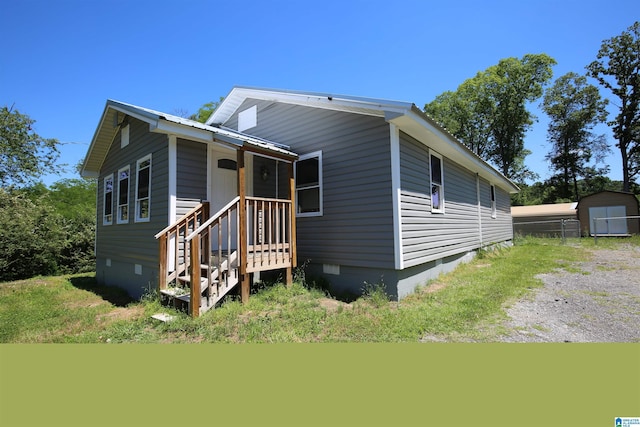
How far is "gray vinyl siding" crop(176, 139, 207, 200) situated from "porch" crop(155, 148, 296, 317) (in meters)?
0.33

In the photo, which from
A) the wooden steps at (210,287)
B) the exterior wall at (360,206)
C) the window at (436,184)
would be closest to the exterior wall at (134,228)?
the wooden steps at (210,287)

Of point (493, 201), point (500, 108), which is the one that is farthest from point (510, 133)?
point (493, 201)

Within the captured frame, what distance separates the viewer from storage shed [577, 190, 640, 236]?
21.0 meters

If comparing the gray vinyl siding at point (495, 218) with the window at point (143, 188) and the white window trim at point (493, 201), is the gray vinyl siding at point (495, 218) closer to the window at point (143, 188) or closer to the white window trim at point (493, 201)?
the white window trim at point (493, 201)

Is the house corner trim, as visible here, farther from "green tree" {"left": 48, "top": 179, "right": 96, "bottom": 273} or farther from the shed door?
the shed door

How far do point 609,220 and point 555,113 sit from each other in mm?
15276

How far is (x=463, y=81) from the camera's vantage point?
3162 centimetres

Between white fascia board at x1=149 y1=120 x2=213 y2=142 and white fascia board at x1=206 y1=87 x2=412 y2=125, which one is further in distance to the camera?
white fascia board at x1=149 y1=120 x2=213 y2=142

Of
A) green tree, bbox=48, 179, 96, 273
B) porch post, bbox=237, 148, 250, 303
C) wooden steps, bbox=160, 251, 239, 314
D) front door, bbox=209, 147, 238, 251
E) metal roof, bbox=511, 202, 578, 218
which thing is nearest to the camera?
wooden steps, bbox=160, 251, 239, 314

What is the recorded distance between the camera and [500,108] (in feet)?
99.7

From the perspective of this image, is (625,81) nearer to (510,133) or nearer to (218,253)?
(510,133)

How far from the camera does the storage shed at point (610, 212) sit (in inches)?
826

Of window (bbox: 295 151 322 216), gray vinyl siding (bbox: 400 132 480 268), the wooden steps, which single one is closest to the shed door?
gray vinyl siding (bbox: 400 132 480 268)

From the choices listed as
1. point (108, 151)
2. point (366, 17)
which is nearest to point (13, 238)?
point (108, 151)
